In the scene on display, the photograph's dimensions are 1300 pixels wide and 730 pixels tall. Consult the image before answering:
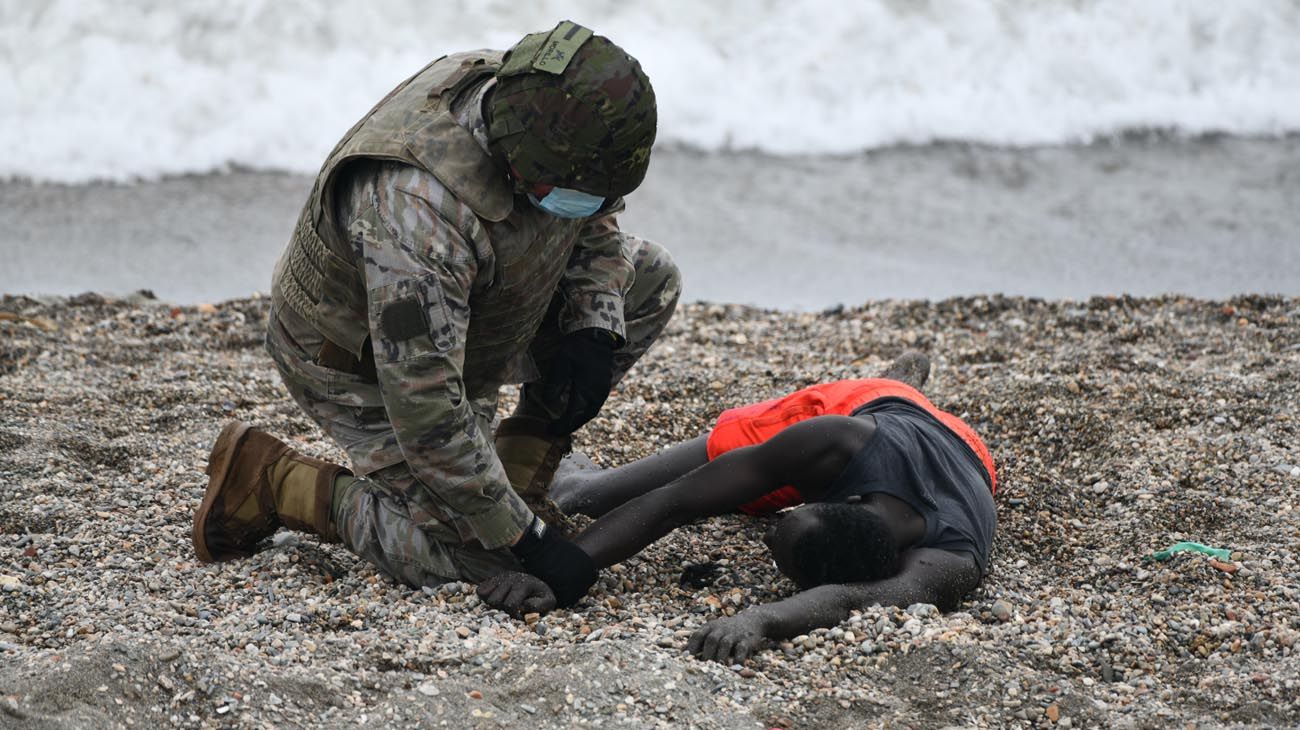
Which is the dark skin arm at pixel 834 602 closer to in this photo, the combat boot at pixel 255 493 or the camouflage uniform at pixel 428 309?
the camouflage uniform at pixel 428 309

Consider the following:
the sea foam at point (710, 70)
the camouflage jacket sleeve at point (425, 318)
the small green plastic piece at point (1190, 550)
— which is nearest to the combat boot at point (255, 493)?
the camouflage jacket sleeve at point (425, 318)

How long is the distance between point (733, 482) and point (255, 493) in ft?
4.33

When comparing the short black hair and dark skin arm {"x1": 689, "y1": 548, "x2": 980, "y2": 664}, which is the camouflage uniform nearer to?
dark skin arm {"x1": 689, "y1": 548, "x2": 980, "y2": 664}

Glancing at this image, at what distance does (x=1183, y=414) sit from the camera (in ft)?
16.4

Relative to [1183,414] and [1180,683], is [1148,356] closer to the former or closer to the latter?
[1183,414]

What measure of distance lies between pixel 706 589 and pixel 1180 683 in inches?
49.2

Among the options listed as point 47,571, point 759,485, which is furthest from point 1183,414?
point 47,571

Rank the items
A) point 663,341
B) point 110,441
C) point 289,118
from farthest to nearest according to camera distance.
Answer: point 289,118
point 663,341
point 110,441

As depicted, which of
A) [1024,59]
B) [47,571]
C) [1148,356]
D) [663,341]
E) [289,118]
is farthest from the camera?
[1024,59]

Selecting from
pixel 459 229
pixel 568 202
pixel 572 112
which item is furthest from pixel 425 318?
pixel 572 112

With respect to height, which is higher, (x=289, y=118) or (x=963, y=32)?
(x=963, y=32)

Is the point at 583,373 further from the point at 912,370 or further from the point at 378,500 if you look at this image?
the point at 912,370

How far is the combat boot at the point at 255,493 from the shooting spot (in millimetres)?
3838

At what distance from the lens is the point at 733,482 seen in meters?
3.82
